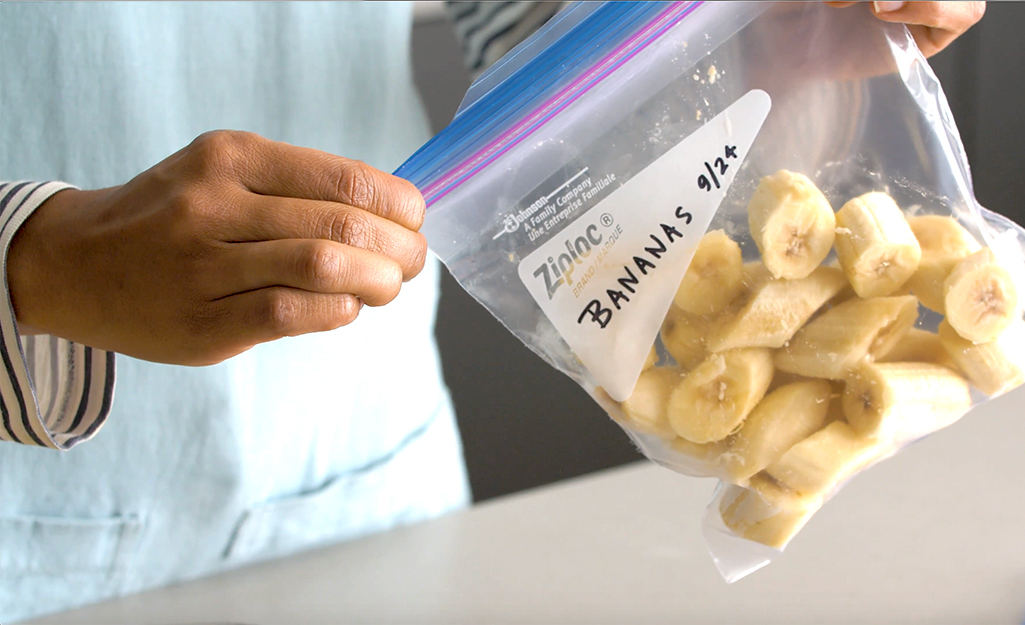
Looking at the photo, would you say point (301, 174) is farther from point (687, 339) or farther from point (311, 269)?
point (687, 339)

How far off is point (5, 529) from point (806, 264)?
514 millimetres

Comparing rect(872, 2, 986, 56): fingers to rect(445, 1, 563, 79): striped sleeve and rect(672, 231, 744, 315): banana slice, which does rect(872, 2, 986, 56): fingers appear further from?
rect(445, 1, 563, 79): striped sleeve

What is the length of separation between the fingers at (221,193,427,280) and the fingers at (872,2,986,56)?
242mm

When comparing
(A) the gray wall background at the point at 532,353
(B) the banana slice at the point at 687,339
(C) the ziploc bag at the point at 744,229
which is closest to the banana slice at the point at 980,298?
(C) the ziploc bag at the point at 744,229

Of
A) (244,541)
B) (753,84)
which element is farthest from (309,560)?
(753,84)

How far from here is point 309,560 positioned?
0.62 meters

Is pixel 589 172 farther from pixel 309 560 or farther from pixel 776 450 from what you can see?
pixel 309 560

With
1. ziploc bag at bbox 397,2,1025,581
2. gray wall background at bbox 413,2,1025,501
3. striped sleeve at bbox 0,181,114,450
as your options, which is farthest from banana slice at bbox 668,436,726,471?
gray wall background at bbox 413,2,1025,501

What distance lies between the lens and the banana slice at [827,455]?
0.38 metres

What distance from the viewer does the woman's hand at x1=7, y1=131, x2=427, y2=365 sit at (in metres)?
0.32

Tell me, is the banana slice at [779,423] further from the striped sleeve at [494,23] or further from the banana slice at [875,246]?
the striped sleeve at [494,23]

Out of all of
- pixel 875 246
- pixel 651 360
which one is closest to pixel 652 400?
pixel 651 360

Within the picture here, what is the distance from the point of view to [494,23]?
0.66 metres

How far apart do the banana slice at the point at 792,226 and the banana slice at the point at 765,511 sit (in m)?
0.10
